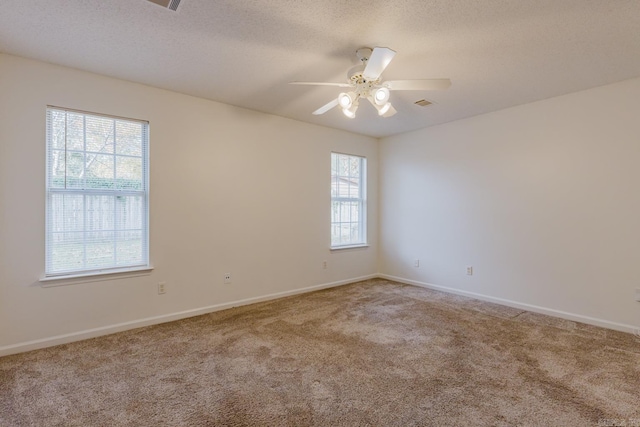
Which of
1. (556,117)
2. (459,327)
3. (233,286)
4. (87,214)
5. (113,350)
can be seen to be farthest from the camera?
(233,286)

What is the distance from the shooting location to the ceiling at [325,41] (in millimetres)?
2016

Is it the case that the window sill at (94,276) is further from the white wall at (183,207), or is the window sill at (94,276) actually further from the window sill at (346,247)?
the window sill at (346,247)

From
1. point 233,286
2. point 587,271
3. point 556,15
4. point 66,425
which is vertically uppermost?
point 556,15

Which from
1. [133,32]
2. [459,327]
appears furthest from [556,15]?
[133,32]

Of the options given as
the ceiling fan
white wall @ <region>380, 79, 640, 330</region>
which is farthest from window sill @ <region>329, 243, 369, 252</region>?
the ceiling fan

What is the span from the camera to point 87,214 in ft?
9.80

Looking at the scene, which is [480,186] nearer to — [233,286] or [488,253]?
[488,253]

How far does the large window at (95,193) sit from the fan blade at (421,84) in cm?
258

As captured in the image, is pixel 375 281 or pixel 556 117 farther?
pixel 375 281

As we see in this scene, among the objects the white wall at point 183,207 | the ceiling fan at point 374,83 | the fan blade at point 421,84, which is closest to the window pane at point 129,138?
the white wall at point 183,207

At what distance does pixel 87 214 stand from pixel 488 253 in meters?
4.69

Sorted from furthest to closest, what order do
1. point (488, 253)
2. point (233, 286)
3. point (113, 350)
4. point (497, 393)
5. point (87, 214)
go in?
1. point (488, 253)
2. point (233, 286)
3. point (87, 214)
4. point (113, 350)
5. point (497, 393)

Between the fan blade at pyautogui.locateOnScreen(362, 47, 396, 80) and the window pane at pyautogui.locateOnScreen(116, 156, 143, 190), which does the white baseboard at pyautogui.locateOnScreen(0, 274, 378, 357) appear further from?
the fan blade at pyautogui.locateOnScreen(362, 47, 396, 80)

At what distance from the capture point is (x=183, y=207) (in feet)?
11.5
